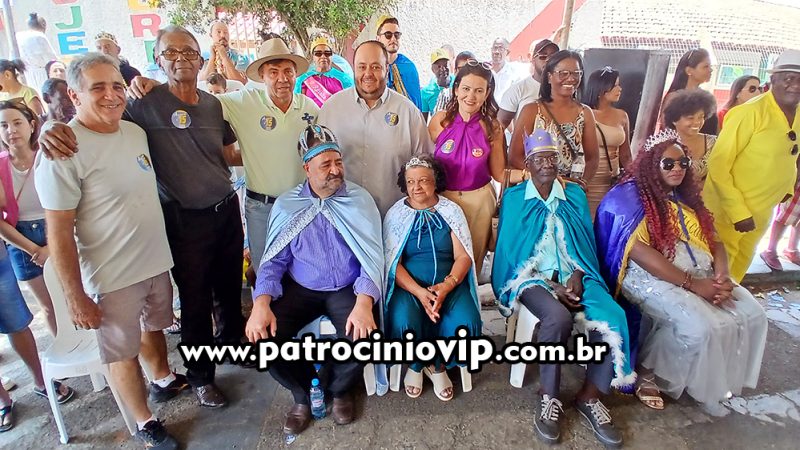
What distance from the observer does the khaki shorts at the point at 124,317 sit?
2.34 metres

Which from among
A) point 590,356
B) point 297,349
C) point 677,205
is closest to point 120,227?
point 297,349

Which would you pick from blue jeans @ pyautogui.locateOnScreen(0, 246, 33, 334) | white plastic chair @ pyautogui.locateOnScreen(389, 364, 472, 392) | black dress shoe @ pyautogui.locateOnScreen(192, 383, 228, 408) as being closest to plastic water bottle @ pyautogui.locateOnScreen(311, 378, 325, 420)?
white plastic chair @ pyautogui.locateOnScreen(389, 364, 472, 392)

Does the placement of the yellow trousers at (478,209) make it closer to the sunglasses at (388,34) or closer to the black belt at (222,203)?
the black belt at (222,203)

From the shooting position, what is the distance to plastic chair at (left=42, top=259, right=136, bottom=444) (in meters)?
2.49

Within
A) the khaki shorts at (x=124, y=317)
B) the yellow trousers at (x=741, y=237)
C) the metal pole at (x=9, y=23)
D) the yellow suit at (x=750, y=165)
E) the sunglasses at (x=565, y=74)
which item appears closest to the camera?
the khaki shorts at (x=124, y=317)

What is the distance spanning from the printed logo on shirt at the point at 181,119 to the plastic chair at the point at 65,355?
1.00 m

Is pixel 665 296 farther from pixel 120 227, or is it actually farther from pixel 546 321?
pixel 120 227

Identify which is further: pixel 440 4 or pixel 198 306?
pixel 440 4

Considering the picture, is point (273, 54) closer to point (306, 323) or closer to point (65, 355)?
point (306, 323)

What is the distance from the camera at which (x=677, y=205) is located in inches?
117

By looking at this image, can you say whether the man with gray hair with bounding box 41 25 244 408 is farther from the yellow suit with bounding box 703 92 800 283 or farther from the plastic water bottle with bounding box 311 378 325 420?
the yellow suit with bounding box 703 92 800 283

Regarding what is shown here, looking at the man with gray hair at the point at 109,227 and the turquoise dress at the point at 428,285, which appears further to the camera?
the turquoise dress at the point at 428,285

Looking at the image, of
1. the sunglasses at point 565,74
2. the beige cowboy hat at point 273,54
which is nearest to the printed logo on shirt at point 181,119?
the beige cowboy hat at point 273,54

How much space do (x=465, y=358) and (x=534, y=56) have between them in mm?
2990
